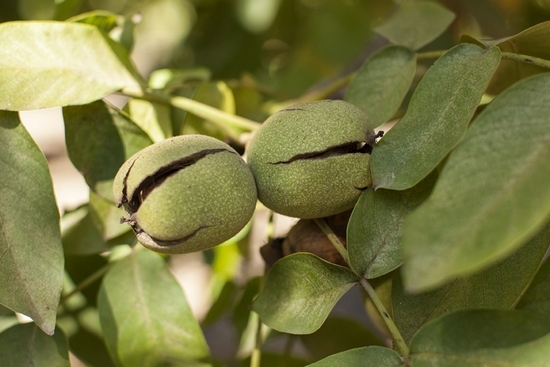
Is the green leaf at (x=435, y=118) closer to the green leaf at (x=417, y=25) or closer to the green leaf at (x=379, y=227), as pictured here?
the green leaf at (x=379, y=227)

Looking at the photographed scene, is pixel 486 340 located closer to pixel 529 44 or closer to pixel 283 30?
pixel 529 44

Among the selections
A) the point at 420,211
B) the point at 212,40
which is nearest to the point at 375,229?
the point at 420,211

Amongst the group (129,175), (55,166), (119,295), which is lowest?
(55,166)

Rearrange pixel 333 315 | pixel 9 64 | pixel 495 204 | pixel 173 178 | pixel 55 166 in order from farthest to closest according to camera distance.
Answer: pixel 55 166 < pixel 333 315 < pixel 9 64 < pixel 173 178 < pixel 495 204

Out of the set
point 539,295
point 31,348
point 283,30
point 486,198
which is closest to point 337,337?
point 539,295

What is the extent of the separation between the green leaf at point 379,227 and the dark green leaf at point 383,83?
19 centimetres

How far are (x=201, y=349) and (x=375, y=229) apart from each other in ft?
1.15

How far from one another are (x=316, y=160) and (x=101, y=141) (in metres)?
0.37

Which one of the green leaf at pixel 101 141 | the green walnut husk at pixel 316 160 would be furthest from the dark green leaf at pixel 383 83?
the green leaf at pixel 101 141

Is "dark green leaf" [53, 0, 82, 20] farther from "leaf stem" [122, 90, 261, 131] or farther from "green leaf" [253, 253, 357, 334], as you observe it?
"green leaf" [253, 253, 357, 334]

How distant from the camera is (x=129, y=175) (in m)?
0.74

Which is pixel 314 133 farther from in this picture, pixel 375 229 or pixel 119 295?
pixel 119 295

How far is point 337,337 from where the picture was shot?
1.13 metres

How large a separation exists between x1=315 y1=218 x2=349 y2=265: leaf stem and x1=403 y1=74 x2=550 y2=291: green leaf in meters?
0.27
